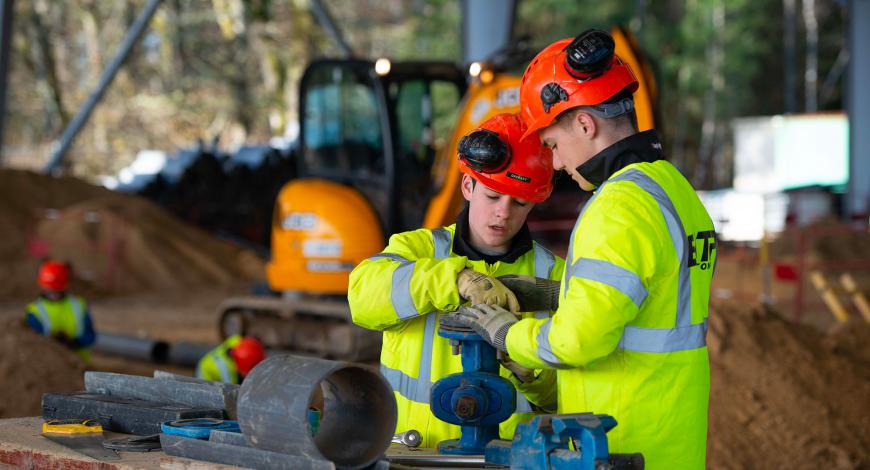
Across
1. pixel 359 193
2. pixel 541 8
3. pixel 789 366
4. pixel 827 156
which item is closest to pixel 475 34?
pixel 359 193

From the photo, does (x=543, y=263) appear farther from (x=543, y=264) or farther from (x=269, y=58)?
(x=269, y=58)

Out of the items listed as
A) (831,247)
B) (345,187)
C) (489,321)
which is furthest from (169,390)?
(831,247)

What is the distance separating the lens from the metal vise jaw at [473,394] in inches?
132

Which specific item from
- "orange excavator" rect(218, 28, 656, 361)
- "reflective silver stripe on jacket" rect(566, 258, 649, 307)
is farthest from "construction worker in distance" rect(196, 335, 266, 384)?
"reflective silver stripe on jacket" rect(566, 258, 649, 307)

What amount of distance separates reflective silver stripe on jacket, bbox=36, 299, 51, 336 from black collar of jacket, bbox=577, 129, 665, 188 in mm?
7631

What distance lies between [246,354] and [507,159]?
4.86 meters

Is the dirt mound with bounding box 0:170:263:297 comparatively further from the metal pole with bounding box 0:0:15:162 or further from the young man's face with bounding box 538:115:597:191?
the young man's face with bounding box 538:115:597:191

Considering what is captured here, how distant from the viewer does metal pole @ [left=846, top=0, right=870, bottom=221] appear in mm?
24094

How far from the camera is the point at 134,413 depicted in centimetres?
363

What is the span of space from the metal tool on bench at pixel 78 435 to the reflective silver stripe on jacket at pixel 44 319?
6.54 meters

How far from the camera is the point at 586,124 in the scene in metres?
3.24

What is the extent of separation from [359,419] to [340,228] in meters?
8.27

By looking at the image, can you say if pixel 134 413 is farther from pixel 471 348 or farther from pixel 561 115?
pixel 561 115

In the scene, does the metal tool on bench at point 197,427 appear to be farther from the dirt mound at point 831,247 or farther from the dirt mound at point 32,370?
the dirt mound at point 831,247
